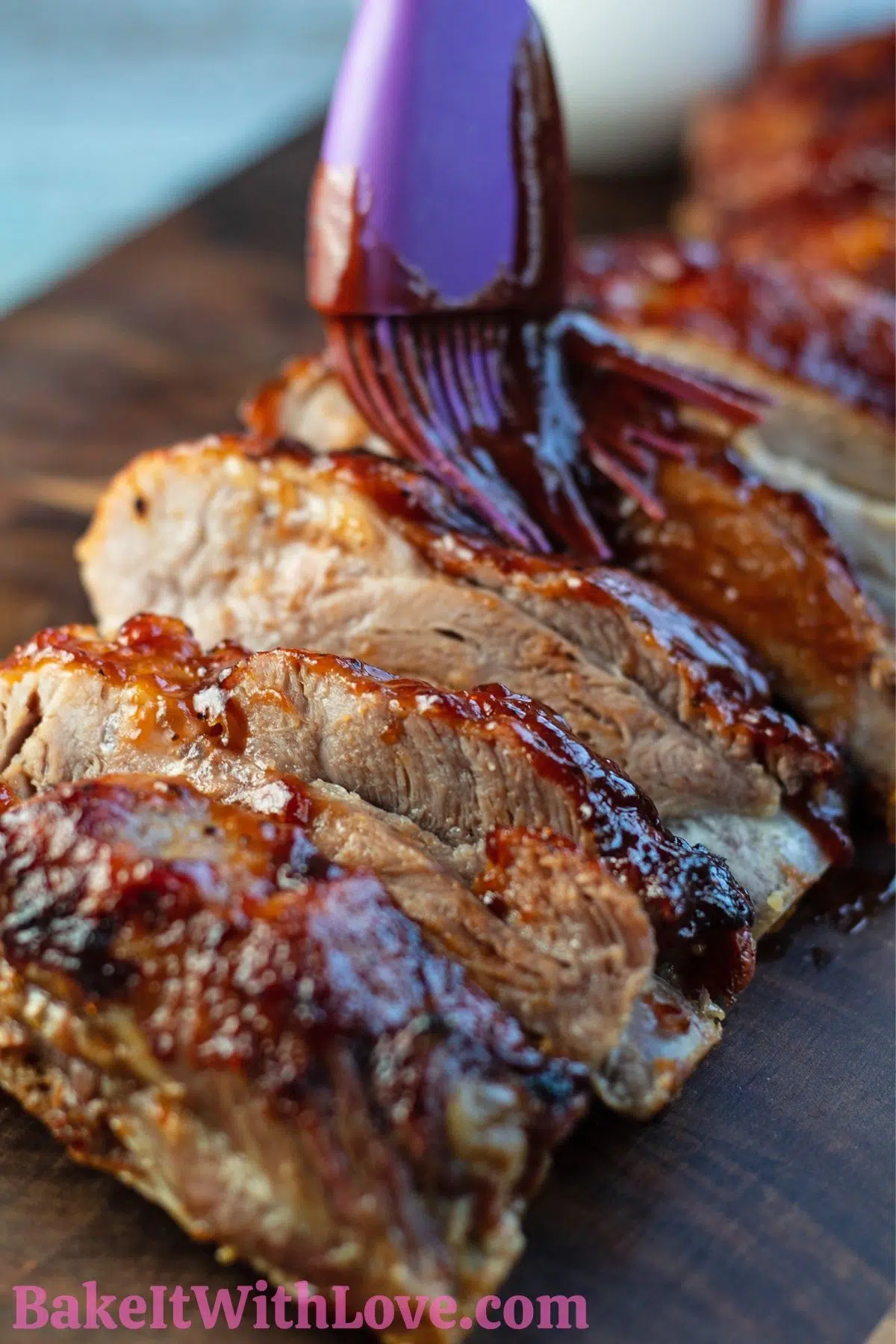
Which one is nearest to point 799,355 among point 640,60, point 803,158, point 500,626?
point 500,626

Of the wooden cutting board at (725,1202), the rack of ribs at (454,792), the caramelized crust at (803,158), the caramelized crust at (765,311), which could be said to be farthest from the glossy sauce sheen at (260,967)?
the caramelized crust at (803,158)

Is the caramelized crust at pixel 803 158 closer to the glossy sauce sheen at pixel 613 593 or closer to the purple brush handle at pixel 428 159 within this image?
the purple brush handle at pixel 428 159

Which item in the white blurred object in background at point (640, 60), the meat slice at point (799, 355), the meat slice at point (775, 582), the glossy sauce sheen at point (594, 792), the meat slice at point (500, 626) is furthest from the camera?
the white blurred object in background at point (640, 60)

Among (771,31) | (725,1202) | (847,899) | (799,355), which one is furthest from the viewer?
(771,31)

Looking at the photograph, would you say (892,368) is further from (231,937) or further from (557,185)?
(231,937)

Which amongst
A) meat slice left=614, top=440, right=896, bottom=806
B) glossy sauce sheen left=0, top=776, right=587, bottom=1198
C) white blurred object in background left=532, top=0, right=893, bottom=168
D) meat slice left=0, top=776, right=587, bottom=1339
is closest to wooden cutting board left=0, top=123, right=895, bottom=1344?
meat slice left=0, top=776, right=587, bottom=1339

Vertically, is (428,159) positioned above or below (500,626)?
above

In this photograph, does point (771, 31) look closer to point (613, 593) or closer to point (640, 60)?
point (640, 60)
